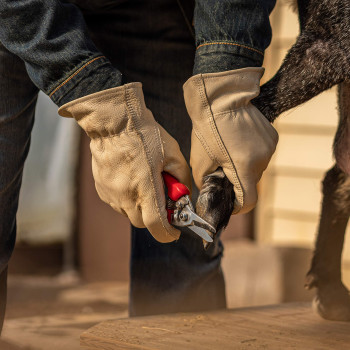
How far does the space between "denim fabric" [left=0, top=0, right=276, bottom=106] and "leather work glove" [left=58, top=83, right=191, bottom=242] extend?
0.04 metres

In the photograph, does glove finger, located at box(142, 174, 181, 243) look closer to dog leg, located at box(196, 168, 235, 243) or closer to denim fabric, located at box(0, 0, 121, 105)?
dog leg, located at box(196, 168, 235, 243)

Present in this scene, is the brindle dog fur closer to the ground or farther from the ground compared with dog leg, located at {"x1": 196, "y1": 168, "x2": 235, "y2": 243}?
farther from the ground

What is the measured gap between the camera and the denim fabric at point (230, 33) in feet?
5.95

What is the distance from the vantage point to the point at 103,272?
16.7 feet

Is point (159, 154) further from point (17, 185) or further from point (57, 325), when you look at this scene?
point (57, 325)

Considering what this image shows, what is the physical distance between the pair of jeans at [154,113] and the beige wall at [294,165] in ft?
5.89

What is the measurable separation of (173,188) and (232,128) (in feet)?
0.75

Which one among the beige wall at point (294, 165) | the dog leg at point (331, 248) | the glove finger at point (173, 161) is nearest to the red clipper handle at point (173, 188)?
the glove finger at point (173, 161)

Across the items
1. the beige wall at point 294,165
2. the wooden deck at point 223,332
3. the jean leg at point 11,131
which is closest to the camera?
Result: the wooden deck at point 223,332

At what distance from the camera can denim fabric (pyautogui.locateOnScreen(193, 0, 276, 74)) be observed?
1.81 m

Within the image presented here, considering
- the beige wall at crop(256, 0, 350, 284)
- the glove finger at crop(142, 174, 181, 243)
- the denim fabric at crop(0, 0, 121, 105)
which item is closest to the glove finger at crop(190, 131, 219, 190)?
the glove finger at crop(142, 174, 181, 243)

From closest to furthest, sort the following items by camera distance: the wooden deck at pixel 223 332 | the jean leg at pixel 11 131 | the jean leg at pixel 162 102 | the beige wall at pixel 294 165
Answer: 1. the wooden deck at pixel 223 332
2. the jean leg at pixel 11 131
3. the jean leg at pixel 162 102
4. the beige wall at pixel 294 165

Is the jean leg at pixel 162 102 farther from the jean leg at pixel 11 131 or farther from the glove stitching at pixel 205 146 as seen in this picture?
the glove stitching at pixel 205 146

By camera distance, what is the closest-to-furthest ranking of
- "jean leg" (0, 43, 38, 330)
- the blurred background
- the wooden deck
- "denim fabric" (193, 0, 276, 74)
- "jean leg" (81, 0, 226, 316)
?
"denim fabric" (193, 0, 276, 74), the wooden deck, "jean leg" (0, 43, 38, 330), "jean leg" (81, 0, 226, 316), the blurred background
